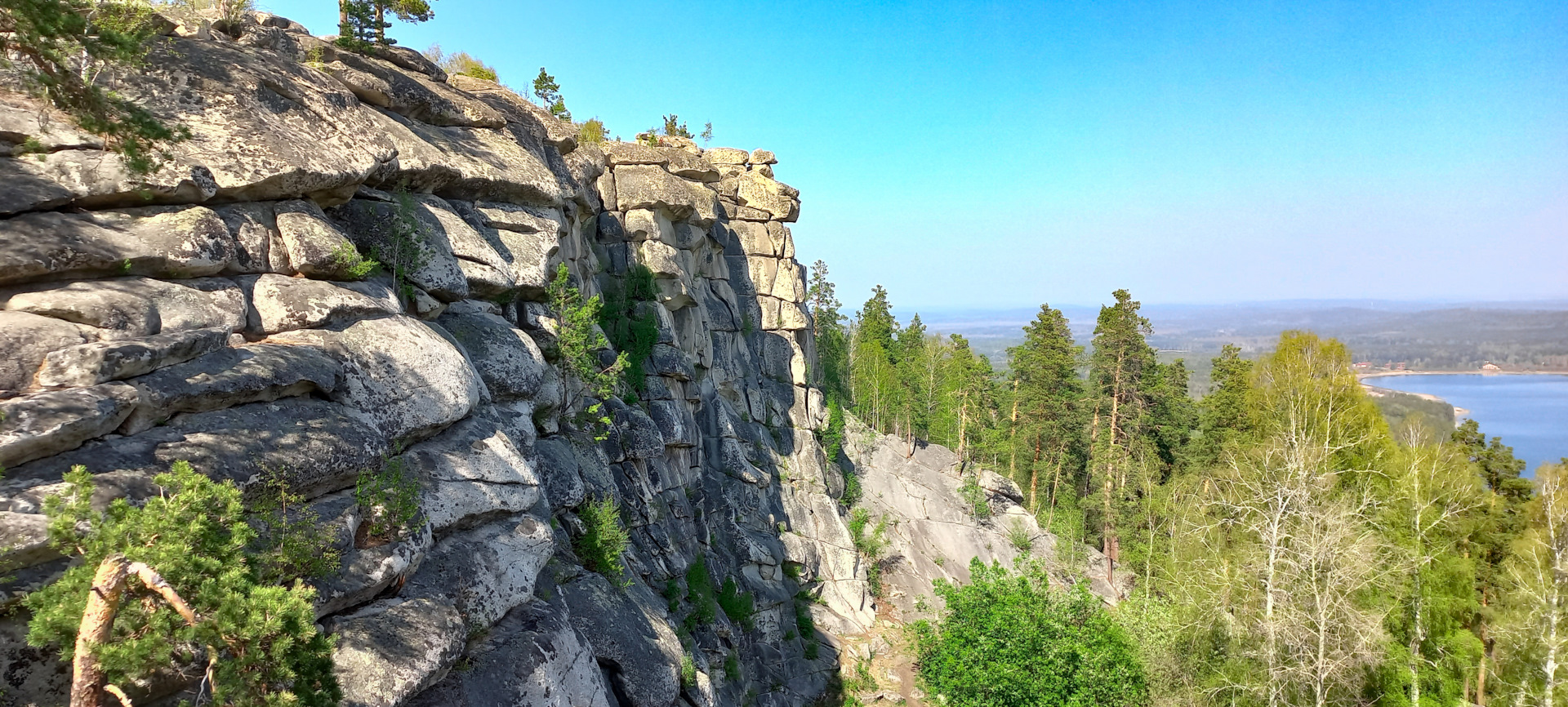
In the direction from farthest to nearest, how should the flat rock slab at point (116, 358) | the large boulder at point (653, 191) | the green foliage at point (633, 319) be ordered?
the large boulder at point (653, 191) → the green foliage at point (633, 319) → the flat rock slab at point (116, 358)

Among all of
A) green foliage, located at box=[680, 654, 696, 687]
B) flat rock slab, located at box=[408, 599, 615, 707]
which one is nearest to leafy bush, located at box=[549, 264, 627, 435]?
green foliage, located at box=[680, 654, 696, 687]

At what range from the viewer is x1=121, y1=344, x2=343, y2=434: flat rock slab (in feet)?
24.2

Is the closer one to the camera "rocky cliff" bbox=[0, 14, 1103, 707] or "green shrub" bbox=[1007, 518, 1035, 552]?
"rocky cliff" bbox=[0, 14, 1103, 707]

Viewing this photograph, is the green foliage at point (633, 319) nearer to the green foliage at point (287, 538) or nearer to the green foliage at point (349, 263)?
the green foliage at point (349, 263)

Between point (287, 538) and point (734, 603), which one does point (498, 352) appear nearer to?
point (287, 538)

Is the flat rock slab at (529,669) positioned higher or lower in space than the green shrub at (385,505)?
lower

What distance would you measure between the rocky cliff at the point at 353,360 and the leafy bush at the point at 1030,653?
21.4 ft

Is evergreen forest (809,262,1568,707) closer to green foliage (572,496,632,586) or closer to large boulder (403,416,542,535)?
green foliage (572,496,632,586)

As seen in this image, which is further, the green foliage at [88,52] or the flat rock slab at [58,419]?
the green foliage at [88,52]

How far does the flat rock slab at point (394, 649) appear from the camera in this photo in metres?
7.53

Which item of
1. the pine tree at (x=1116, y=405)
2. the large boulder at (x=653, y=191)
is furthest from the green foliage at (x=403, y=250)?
the pine tree at (x=1116, y=405)

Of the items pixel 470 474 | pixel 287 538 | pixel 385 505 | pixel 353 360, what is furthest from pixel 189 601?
pixel 470 474

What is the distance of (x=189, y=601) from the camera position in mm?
5195

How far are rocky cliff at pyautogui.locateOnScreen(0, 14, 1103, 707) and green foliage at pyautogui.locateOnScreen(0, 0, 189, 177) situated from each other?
1.56m
